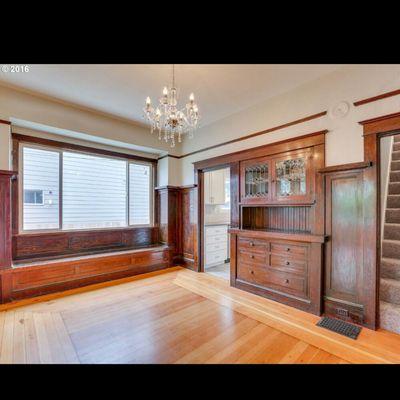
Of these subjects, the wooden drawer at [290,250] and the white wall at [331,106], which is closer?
the white wall at [331,106]

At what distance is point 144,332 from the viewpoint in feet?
7.46

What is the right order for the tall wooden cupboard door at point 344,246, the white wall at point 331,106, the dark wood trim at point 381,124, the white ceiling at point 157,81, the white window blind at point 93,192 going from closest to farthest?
the dark wood trim at point 381,124 → the white wall at point 331,106 → the tall wooden cupboard door at point 344,246 → the white ceiling at point 157,81 → the white window blind at point 93,192

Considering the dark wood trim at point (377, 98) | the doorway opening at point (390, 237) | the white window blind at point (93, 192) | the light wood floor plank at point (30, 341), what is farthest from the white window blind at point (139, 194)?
the doorway opening at point (390, 237)

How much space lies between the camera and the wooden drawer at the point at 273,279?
283 cm

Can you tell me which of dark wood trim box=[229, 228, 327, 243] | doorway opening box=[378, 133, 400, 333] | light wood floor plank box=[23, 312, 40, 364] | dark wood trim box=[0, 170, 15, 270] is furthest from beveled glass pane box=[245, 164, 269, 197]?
dark wood trim box=[0, 170, 15, 270]

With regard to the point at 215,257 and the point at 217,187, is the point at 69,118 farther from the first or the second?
the point at 215,257

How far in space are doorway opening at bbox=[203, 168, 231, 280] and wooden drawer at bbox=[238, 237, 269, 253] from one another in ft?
3.91

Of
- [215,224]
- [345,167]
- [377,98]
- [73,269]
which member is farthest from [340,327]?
[73,269]

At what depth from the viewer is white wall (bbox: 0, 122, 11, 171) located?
307 centimetres

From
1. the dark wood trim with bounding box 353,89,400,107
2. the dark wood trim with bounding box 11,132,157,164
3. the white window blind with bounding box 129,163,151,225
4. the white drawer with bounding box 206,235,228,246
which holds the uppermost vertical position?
the dark wood trim with bounding box 353,89,400,107

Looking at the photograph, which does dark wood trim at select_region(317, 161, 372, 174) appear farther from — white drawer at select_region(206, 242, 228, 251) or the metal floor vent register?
white drawer at select_region(206, 242, 228, 251)

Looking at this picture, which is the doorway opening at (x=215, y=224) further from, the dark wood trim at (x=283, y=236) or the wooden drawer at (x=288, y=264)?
the wooden drawer at (x=288, y=264)

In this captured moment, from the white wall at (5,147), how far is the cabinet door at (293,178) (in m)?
3.95
